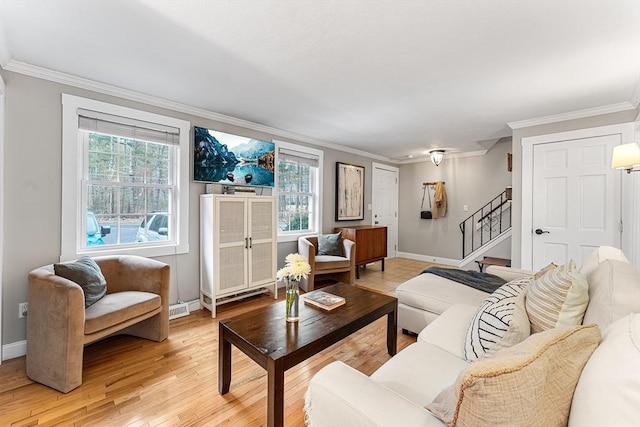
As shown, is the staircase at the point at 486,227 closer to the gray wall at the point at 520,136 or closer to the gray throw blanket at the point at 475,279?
the gray wall at the point at 520,136

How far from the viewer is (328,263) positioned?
160 inches

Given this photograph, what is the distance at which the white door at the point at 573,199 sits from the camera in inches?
127

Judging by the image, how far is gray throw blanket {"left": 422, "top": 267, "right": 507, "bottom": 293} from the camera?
252 centimetres

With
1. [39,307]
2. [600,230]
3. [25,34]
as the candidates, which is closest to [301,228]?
[39,307]

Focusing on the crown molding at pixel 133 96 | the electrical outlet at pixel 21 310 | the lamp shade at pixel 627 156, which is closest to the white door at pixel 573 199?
the lamp shade at pixel 627 156

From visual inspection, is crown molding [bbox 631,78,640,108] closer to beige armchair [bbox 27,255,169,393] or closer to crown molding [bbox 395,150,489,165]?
crown molding [bbox 395,150,489,165]

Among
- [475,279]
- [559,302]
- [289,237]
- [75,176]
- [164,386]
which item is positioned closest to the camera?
[559,302]

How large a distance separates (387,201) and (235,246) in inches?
161

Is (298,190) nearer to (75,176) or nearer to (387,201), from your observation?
(387,201)

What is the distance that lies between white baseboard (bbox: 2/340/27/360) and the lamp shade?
5.03 metres

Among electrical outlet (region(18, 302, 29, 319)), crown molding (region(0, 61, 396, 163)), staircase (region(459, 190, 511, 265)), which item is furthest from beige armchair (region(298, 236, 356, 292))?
electrical outlet (region(18, 302, 29, 319))

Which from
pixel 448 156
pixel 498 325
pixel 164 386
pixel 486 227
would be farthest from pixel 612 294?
pixel 448 156

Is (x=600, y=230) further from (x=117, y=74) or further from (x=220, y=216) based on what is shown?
(x=117, y=74)

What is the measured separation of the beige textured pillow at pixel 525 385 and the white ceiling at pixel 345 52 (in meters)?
1.72
